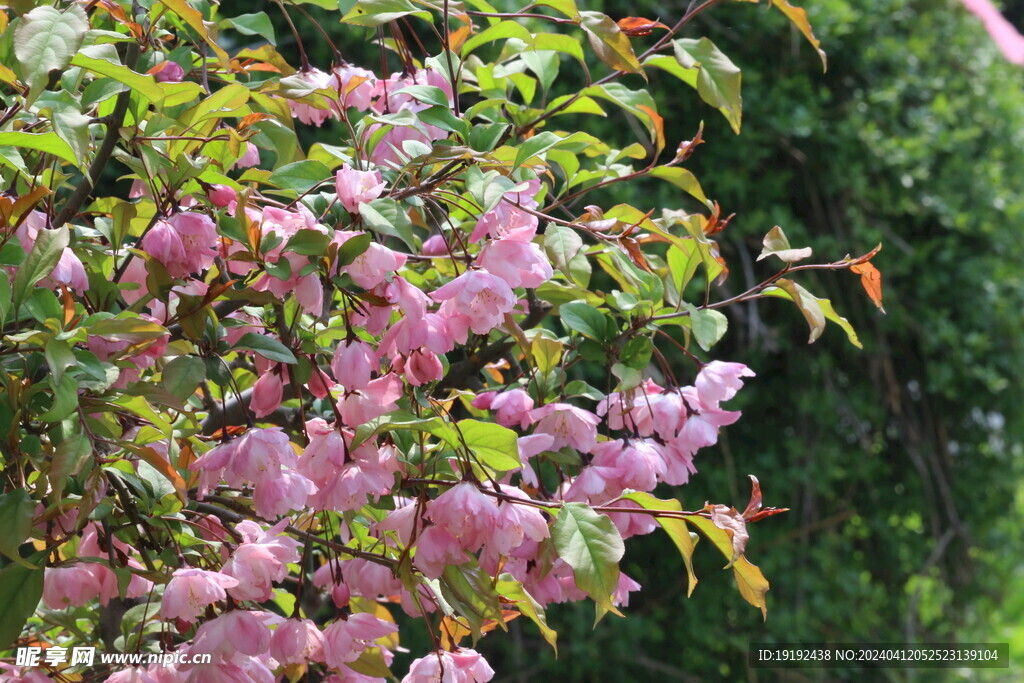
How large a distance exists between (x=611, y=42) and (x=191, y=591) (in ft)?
1.68

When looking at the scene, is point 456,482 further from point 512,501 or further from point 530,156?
point 530,156

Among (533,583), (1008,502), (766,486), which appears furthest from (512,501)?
(1008,502)

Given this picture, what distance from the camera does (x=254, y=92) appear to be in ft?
3.01

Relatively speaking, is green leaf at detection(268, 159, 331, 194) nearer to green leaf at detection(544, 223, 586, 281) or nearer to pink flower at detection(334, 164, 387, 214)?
pink flower at detection(334, 164, 387, 214)

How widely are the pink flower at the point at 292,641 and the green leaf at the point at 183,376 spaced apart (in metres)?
0.20

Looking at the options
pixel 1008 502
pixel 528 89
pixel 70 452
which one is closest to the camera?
pixel 70 452

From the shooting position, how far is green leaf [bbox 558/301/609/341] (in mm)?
875

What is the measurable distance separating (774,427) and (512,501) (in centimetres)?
154

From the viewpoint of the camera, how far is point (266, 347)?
75cm

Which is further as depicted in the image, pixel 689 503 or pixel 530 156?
pixel 689 503

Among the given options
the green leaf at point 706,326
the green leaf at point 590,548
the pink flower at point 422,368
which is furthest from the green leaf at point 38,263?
the green leaf at point 706,326

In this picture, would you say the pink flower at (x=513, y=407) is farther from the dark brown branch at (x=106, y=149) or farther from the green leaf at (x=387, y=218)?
the dark brown branch at (x=106, y=149)

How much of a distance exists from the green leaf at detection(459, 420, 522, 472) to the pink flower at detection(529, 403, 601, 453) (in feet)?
0.39

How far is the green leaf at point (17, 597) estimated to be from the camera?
0.70 m
